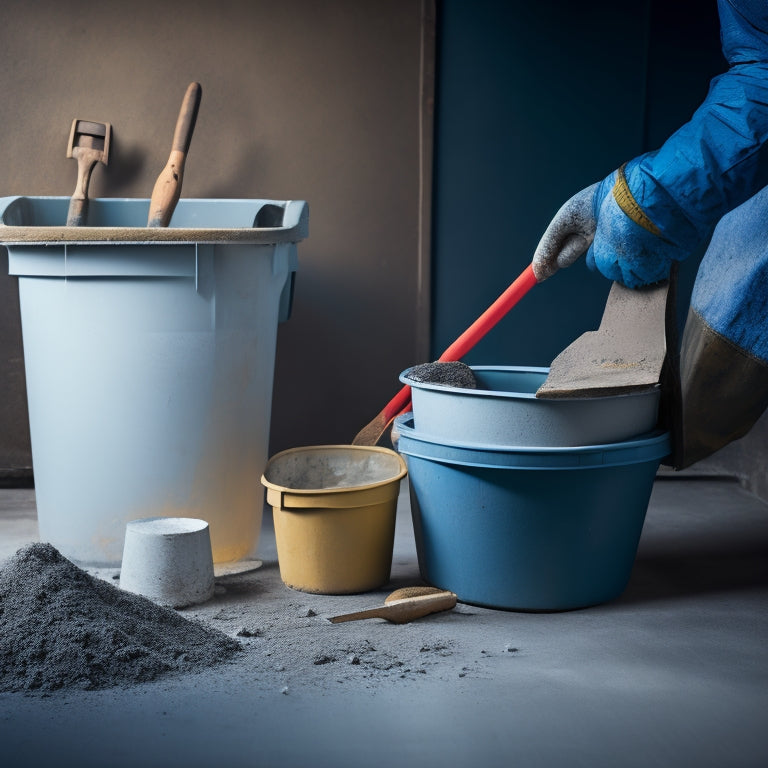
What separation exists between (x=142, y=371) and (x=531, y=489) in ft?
2.89

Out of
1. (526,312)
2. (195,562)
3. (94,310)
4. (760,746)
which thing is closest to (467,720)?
(760,746)

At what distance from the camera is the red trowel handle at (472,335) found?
86.7 inches

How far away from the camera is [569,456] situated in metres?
1.88

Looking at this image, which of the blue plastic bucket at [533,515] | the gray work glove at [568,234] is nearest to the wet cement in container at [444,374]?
the blue plastic bucket at [533,515]

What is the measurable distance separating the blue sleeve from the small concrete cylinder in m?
1.15

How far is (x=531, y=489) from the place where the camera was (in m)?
1.91

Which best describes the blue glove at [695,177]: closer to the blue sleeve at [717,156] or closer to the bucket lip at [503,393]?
the blue sleeve at [717,156]

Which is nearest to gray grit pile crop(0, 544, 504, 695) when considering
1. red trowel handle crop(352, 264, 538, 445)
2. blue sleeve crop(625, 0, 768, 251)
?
red trowel handle crop(352, 264, 538, 445)

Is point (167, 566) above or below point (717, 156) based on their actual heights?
below

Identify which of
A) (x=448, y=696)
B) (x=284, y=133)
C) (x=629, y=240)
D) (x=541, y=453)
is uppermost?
(x=284, y=133)

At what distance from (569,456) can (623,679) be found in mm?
428

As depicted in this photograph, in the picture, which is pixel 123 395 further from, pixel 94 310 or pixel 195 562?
pixel 195 562

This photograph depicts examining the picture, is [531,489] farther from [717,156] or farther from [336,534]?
[717,156]

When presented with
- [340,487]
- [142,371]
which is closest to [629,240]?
[340,487]
